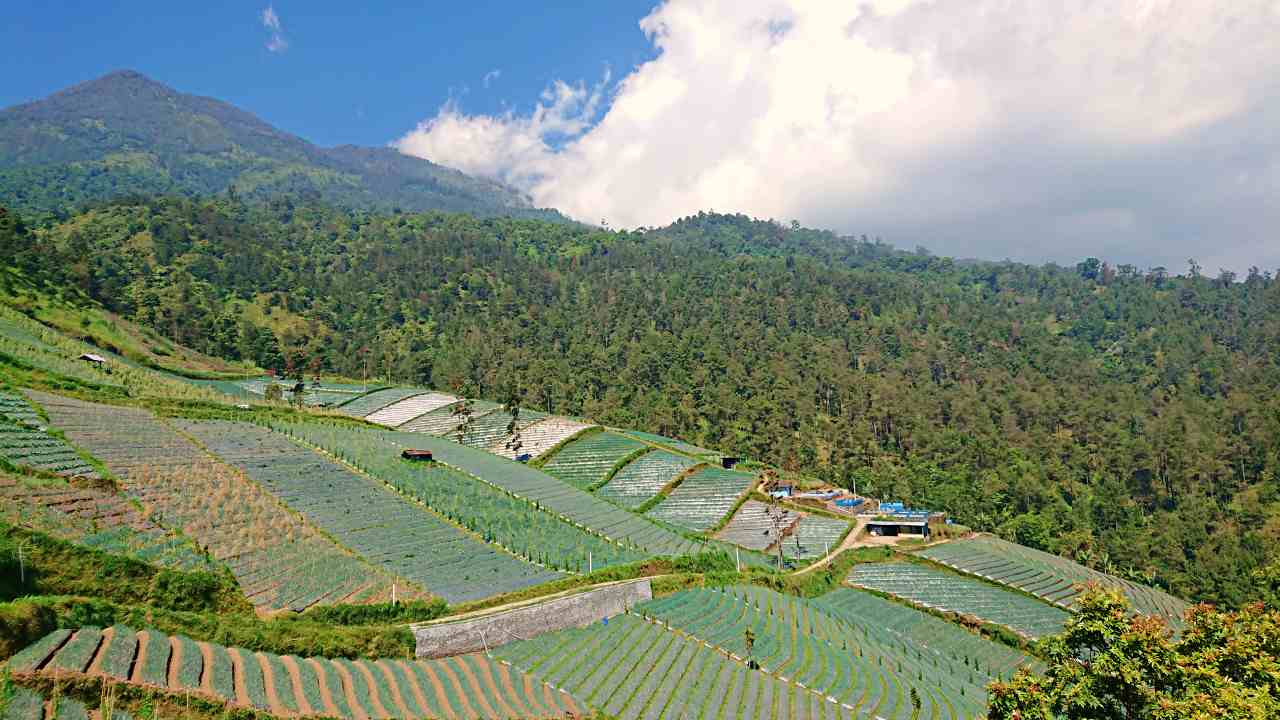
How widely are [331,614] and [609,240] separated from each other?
563ft

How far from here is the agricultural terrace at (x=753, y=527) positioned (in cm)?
5753

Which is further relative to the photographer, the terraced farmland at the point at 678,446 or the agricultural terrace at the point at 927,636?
the terraced farmland at the point at 678,446

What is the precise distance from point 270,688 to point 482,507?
26.3 m

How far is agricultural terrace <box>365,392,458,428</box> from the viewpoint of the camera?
3150 inches

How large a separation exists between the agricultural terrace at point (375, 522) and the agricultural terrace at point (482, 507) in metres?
1.51

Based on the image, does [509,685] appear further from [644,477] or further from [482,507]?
[644,477]

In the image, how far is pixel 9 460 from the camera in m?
29.9

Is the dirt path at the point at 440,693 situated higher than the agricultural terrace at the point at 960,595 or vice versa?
the dirt path at the point at 440,693

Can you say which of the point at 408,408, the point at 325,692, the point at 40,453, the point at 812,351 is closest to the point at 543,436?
the point at 408,408

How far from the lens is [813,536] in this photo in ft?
198

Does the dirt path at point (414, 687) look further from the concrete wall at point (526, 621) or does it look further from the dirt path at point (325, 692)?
the dirt path at point (325, 692)

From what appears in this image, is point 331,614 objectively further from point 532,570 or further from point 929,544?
point 929,544

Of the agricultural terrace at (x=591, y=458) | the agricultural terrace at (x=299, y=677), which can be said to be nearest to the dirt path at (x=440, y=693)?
the agricultural terrace at (x=299, y=677)

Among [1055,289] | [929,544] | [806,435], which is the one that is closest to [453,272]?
[806,435]
